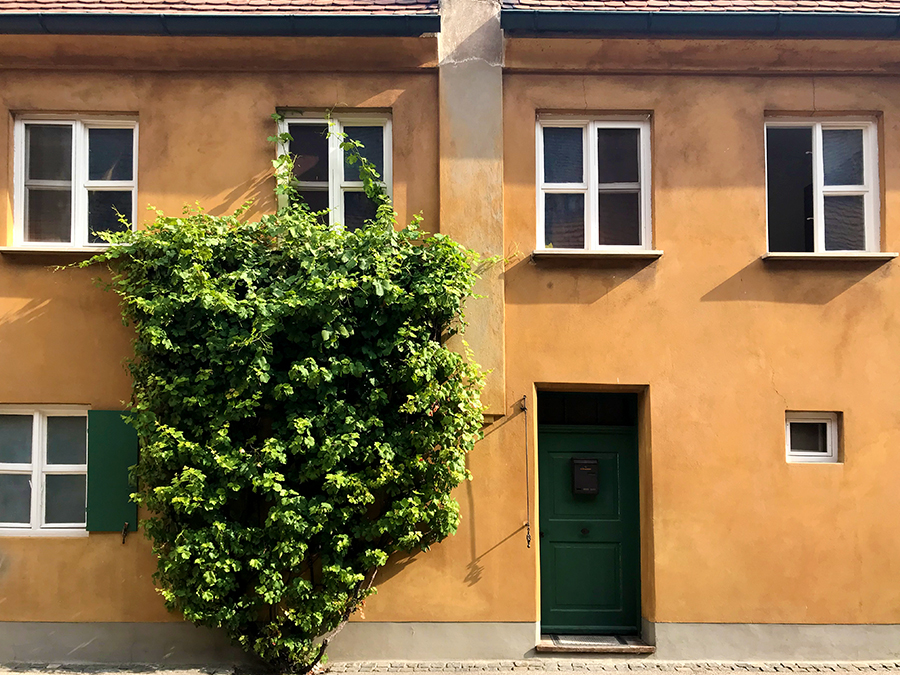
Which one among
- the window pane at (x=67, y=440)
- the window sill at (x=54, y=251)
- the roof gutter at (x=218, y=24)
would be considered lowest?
the window pane at (x=67, y=440)

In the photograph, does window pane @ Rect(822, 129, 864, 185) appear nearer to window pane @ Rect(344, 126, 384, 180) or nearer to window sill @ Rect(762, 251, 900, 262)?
window sill @ Rect(762, 251, 900, 262)

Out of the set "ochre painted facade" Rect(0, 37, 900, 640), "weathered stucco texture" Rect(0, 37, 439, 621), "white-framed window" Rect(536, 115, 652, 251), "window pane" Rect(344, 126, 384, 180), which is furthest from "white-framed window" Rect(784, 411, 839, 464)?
"window pane" Rect(344, 126, 384, 180)

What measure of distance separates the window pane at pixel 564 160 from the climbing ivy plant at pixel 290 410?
1.37 meters

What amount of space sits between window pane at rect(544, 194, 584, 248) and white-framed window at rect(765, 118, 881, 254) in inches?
71.8

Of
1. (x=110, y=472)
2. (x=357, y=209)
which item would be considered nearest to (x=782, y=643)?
(x=357, y=209)

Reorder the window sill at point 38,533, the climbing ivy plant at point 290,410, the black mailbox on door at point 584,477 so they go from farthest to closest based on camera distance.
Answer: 1. the black mailbox on door at point 584,477
2. the window sill at point 38,533
3. the climbing ivy plant at point 290,410

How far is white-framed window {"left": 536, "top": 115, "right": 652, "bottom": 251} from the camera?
6418 millimetres

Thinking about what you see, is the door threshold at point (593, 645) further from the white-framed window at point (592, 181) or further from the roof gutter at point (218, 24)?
the roof gutter at point (218, 24)

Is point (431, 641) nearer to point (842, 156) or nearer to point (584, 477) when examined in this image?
point (584, 477)

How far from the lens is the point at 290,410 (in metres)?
5.66

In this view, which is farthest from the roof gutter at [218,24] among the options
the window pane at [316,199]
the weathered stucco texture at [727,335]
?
the window pane at [316,199]

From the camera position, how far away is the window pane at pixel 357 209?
252 inches

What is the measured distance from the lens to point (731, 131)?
6309 millimetres

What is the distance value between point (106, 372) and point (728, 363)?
5.80m
